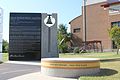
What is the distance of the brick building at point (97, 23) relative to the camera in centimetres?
7056

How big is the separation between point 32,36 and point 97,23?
127ft

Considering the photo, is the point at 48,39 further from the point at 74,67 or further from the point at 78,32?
the point at 78,32

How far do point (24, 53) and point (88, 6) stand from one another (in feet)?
143

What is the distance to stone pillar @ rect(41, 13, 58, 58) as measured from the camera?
125 ft

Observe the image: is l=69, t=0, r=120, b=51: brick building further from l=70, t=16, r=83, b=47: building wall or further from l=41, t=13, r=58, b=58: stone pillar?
l=41, t=13, r=58, b=58: stone pillar

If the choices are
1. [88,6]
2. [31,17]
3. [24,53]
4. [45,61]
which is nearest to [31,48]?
[24,53]

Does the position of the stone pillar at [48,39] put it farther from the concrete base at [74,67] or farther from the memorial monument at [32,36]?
the concrete base at [74,67]

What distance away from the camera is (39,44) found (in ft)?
126

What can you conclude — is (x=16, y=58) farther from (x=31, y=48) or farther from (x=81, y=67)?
(x=81, y=67)

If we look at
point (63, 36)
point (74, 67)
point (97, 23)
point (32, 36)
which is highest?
point (97, 23)

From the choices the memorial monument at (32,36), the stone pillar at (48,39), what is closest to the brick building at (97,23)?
the stone pillar at (48,39)

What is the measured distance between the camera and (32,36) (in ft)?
127

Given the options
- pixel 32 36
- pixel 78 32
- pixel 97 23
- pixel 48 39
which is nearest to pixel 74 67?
pixel 48 39

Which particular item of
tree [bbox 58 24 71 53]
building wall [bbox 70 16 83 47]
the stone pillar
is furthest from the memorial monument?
building wall [bbox 70 16 83 47]
